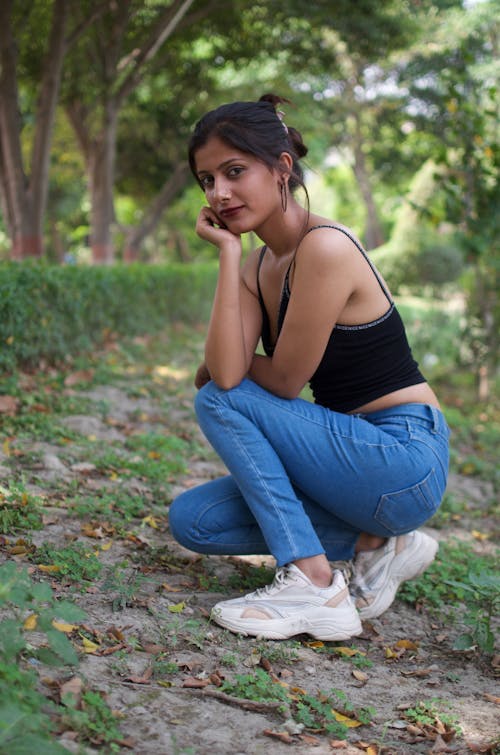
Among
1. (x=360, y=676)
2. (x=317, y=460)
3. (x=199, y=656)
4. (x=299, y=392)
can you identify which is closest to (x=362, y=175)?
(x=299, y=392)

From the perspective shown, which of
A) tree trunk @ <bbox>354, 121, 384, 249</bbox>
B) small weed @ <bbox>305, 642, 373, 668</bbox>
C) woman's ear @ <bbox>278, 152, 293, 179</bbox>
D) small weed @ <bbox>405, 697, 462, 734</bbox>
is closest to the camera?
small weed @ <bbox>405, 697, 462, 734</bbox>

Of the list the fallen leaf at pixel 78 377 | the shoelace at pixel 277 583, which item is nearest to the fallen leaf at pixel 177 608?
the shoelace at pixel 277 583

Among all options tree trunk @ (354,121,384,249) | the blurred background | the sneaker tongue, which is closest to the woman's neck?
the blurred background

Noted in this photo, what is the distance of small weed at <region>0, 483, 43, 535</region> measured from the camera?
10.3ft

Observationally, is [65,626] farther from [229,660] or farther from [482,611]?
[482,611]

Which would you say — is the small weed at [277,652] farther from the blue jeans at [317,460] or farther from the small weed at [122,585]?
the small weed at [122,585]

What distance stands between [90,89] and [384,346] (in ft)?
36.8

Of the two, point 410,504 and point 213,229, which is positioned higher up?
point 213,229

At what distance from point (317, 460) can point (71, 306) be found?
4.22 meters

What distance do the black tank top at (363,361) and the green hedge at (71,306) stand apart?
3.04 meters

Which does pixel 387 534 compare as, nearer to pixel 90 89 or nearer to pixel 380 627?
pixel 380 627

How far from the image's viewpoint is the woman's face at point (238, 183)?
9.01 feet

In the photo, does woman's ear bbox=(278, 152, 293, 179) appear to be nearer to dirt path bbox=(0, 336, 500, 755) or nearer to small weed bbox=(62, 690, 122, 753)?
dirt path bbox=(0, 336, 500, 755)

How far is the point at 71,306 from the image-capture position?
6535 millimetres
